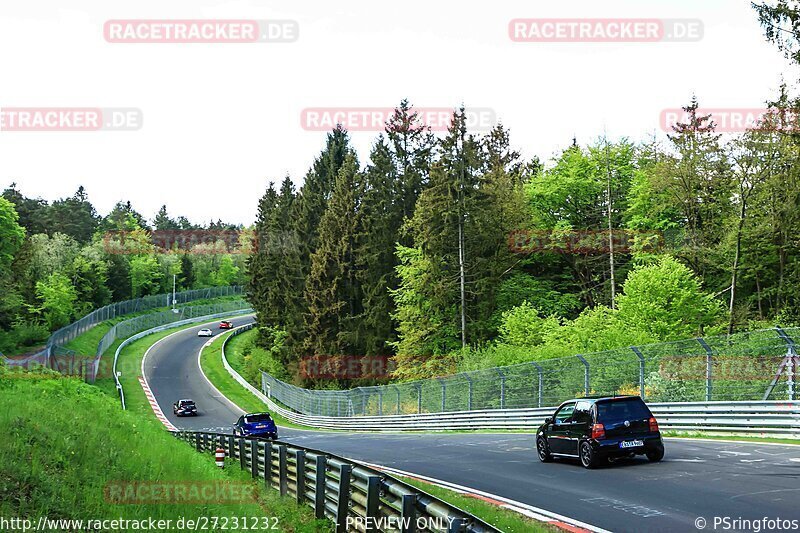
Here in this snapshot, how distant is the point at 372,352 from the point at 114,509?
5375cm

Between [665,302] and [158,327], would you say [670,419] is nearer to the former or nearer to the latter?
[665,302]

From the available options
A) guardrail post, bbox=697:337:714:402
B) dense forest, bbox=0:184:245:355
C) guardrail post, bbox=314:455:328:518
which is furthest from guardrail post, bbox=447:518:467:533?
dense forest, bbox=0:184:245:355

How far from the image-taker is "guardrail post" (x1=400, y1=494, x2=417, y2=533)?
26.6ft

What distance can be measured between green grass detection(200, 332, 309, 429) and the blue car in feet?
65.4

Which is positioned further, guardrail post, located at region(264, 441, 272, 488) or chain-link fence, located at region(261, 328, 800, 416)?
chain-link fence, located at region(261, 328, 800, 416)

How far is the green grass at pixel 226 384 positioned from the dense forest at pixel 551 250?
4.38 meters

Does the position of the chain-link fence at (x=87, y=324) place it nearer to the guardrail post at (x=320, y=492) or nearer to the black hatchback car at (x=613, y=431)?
the guardrail post at (x=320, y=492)

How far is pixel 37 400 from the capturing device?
14.6m

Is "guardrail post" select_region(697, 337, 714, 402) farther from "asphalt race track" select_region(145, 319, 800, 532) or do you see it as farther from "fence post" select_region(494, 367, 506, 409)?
"fence post" select_region(494, 367, 506, 409)

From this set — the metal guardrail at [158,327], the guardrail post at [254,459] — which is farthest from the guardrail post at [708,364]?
the metal guardrail at [158,327]

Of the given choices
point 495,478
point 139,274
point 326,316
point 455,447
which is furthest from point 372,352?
point 139,274

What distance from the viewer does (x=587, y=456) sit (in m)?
16.8

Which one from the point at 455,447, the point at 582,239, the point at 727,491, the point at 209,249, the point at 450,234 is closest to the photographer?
the point at 727,491

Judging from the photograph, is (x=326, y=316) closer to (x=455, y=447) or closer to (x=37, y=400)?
(x=455, y=447)
